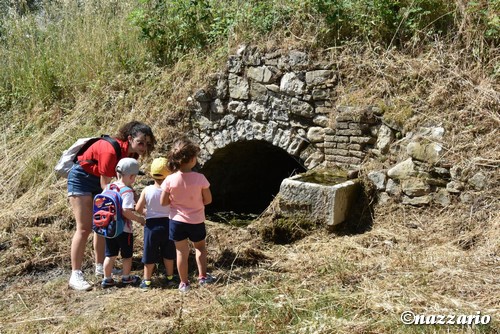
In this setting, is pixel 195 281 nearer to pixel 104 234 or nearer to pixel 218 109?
pixel 104 234

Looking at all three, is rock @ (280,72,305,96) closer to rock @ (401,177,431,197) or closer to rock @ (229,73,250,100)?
rock @ (229,73,250,100)

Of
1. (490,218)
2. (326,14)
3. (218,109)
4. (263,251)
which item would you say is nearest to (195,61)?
(218,109)

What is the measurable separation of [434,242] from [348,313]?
176 centimetres

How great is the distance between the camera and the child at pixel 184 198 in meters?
4.59

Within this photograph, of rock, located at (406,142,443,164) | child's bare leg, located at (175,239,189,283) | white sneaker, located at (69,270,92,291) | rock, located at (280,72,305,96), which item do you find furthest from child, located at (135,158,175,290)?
rock, located at (406,142,443,164)

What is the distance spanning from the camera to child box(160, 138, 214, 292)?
4.59 metres

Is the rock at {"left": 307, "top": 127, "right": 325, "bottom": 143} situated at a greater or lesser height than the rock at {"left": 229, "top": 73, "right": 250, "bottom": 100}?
lesser

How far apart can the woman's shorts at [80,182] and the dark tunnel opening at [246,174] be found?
268cm

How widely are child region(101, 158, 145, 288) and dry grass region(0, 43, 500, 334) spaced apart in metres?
0.18

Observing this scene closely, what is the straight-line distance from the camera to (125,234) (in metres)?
5.00

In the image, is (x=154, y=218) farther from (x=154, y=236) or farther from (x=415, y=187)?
(x=415, y=187)

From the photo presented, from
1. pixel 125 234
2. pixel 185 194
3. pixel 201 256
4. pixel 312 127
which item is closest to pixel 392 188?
pixel 312 127

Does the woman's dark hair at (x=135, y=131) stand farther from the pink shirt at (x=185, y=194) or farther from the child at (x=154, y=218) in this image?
the pink shirt at (x=185, y=194)

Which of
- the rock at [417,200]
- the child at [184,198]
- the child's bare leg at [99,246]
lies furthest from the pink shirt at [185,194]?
the rock at [417,200]
